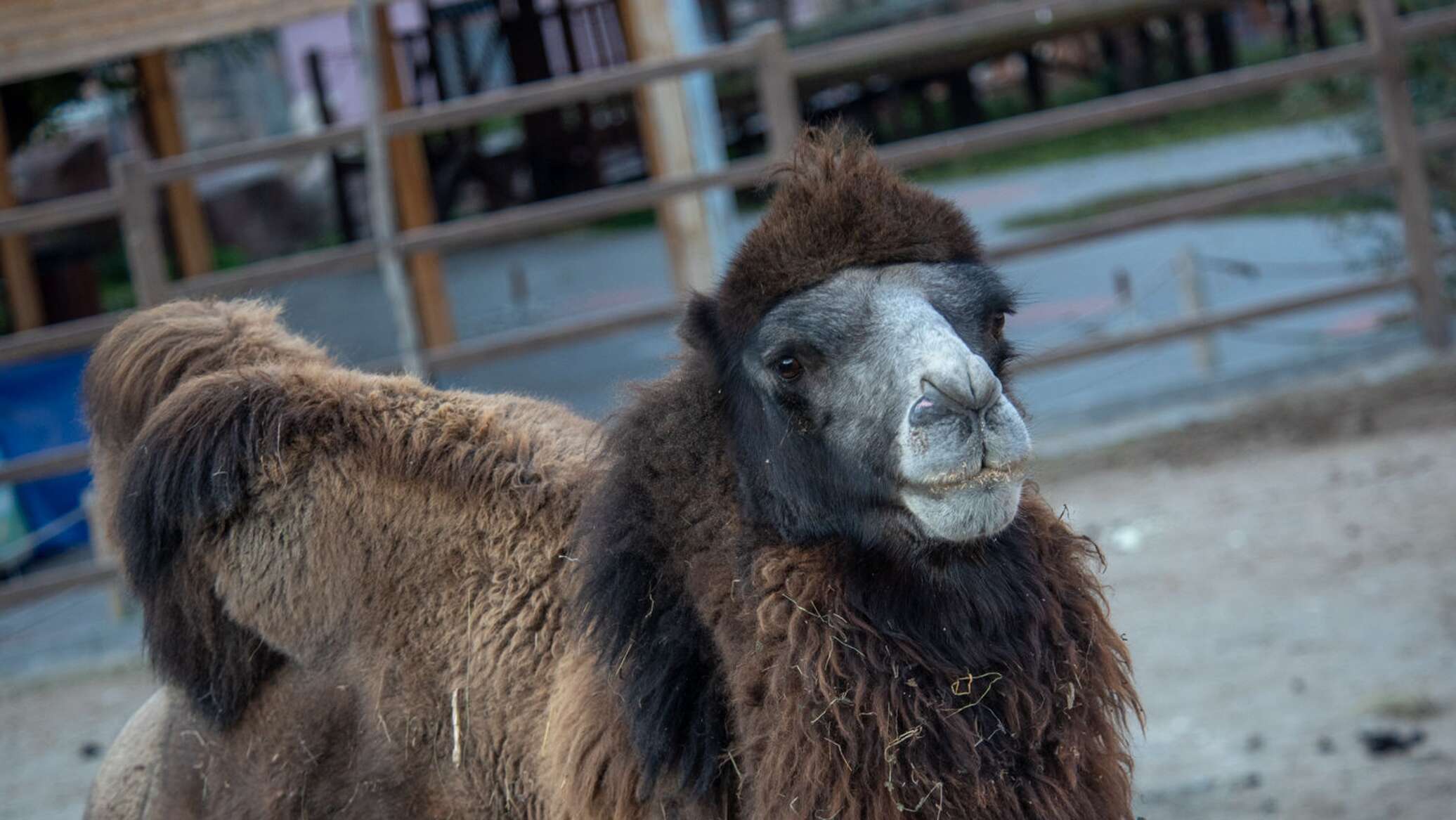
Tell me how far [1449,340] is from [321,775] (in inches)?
307

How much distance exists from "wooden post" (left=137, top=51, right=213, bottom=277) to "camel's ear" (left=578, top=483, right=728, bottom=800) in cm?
865

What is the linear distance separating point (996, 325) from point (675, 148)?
712cm

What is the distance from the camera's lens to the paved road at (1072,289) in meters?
10.4

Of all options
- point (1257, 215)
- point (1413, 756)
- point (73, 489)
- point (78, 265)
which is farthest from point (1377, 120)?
point (78, 265)

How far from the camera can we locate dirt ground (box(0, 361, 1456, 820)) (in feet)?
16.1

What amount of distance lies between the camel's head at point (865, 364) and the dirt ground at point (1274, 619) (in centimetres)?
277

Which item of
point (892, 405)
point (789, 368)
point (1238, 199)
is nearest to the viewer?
point (892, 405)

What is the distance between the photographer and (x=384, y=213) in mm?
8078

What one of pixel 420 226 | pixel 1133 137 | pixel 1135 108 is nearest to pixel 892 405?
pixel 1135 108

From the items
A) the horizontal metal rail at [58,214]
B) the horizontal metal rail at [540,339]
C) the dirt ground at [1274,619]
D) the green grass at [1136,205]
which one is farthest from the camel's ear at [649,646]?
the green grass at [1136,205]

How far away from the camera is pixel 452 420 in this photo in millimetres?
2982

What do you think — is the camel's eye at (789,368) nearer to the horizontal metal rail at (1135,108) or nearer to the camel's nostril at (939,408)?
the camel's nostril at (939,408)

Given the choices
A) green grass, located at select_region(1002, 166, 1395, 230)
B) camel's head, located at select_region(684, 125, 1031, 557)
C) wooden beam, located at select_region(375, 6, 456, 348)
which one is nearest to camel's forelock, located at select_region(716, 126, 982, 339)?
camel's head, located at select_region(684, 125, 1031, 557)

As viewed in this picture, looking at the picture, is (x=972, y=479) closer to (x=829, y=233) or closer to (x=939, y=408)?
(x=939, y=408)
